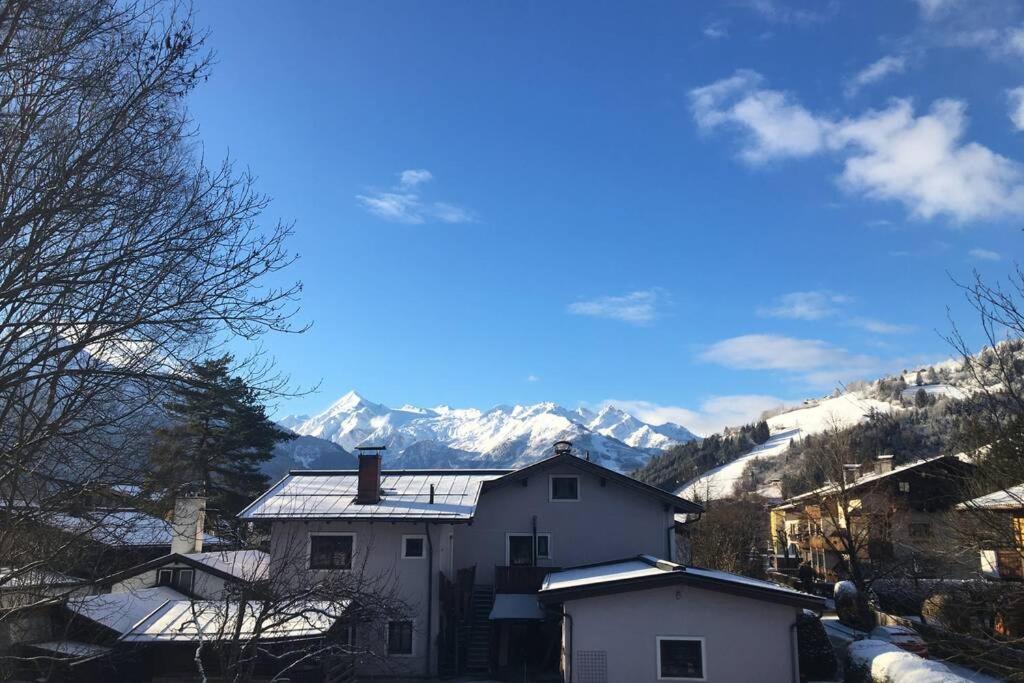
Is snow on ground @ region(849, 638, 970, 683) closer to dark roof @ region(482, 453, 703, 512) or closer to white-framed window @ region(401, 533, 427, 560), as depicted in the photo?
dark roof @ region(482, 453, 703, 512)

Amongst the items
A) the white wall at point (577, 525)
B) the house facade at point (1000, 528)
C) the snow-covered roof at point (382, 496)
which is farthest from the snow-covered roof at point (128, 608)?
the house facade at point (1000, 528)

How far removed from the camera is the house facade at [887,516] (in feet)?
112

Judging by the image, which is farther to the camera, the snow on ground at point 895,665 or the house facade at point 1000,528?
the snow on ground at point 895,665

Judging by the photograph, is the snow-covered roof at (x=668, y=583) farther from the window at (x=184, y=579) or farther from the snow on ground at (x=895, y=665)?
the window at (x=184, y=579)

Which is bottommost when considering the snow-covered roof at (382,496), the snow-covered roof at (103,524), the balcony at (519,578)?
the balcony at (519,578)

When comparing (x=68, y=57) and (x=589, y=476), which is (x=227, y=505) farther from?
(x=68, y=57)

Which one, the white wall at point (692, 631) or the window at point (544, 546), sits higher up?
the window at point (544, 546)

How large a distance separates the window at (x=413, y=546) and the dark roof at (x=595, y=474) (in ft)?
13.0

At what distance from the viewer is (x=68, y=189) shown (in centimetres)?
826

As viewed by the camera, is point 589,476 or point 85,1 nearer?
point 85,1

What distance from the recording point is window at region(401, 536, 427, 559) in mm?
25812

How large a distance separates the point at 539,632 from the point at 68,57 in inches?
876

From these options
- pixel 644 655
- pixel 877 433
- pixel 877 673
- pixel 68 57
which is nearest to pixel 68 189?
pixel 68 57

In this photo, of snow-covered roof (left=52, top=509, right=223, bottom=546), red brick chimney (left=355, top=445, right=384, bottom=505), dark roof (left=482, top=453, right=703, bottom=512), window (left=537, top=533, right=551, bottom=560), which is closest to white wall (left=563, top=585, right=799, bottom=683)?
dark roof (left=482, top=453, right=703, bottom=512)
